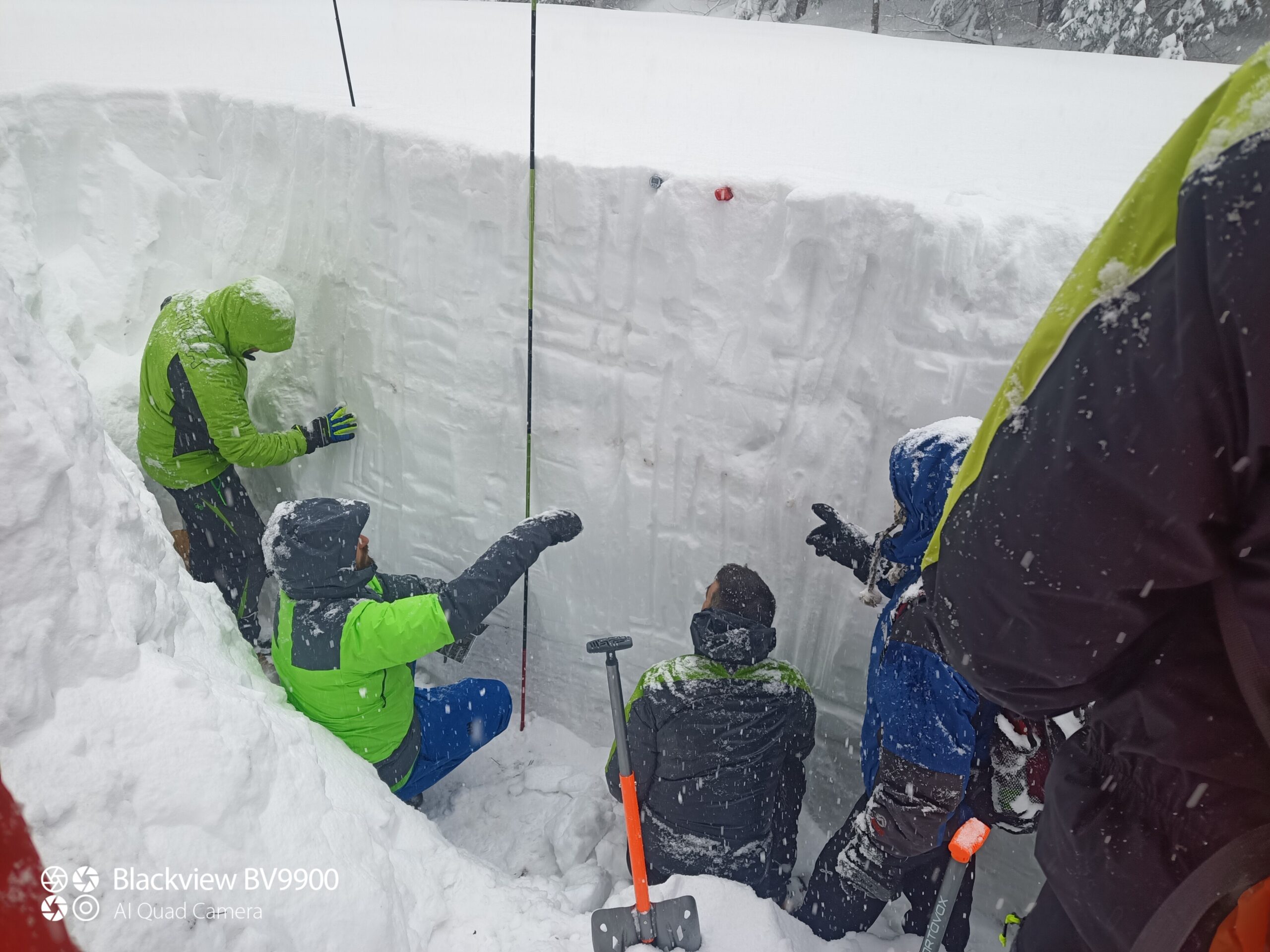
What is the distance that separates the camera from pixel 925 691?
1.96 meters

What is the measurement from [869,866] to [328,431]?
282 centimetres

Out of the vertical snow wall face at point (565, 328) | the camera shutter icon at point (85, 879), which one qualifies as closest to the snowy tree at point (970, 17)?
the vertical snow wall face at point (565, 328)

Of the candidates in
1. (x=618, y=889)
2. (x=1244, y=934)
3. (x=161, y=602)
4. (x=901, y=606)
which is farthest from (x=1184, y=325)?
(x=618, y=889)

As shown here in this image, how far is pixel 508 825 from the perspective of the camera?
3107mm

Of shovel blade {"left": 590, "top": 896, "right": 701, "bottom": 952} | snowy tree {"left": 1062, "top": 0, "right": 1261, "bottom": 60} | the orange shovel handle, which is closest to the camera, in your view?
shovel blade {"left": 590, "top": 896, "right": 701, "bottom": 952}

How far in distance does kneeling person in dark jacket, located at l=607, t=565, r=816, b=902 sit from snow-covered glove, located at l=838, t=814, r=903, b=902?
0.36 m

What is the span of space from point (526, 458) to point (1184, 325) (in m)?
2.71

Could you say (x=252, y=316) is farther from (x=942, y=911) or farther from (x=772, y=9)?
(x=772, y=9)

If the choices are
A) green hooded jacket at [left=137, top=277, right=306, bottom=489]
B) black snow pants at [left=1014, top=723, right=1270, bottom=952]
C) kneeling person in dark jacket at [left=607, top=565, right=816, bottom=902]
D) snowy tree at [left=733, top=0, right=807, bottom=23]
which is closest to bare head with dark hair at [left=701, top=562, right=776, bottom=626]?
kneeling person in dark jacket at [left=607, top=565, right=816, bottom=902]

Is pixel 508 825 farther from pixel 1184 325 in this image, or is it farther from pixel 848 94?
pixel 848 94

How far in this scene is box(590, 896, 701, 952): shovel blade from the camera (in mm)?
2020

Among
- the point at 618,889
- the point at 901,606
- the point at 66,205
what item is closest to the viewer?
the point at 901,606

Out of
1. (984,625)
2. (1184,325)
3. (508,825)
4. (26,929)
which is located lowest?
(508,825)

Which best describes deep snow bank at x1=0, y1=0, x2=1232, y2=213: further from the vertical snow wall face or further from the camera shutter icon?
the camera shutter icon
